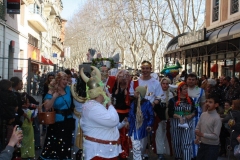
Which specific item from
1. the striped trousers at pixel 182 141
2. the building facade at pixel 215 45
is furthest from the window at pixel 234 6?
the striped trousers at pixel 182 141

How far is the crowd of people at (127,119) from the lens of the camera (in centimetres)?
492

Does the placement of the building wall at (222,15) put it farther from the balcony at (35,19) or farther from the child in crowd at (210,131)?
the balcony at (35,19)

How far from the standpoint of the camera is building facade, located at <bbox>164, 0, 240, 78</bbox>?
15.7m

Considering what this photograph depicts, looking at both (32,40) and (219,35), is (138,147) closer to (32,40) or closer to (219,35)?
(219,35)

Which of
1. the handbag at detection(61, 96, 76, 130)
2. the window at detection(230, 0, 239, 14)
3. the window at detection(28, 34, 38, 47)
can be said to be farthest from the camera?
the window at detection(28, 34, 38, 47)

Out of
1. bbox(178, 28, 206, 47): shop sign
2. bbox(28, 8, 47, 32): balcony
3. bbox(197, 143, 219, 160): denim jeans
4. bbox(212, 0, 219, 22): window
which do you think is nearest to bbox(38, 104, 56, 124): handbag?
bbox(197, 143, 219, 160): denim jeans

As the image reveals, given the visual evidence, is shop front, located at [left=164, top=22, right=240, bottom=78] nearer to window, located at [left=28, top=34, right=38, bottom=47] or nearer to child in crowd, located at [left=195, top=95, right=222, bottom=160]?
child in crowd, located at [left=195, top=95, right=222, bottom=160]

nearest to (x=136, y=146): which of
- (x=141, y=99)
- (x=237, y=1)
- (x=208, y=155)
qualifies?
(x=141, y=99)

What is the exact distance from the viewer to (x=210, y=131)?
6148mm

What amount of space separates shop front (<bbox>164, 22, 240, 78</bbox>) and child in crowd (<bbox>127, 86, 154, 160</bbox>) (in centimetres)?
733

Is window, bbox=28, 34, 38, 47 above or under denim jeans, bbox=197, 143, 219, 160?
above

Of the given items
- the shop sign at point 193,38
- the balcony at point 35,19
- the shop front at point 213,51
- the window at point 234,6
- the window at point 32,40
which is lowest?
the shop front at point 213,51

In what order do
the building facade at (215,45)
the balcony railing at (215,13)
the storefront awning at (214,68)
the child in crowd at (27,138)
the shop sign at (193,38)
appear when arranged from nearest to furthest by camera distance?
the child in crowd at (27,138) < the building facade at (215,45) < the shop sign at (193,38) < the storefront awning at (214,68) < the balcony railing at (215,13)

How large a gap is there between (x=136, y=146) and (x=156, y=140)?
3.08ft
